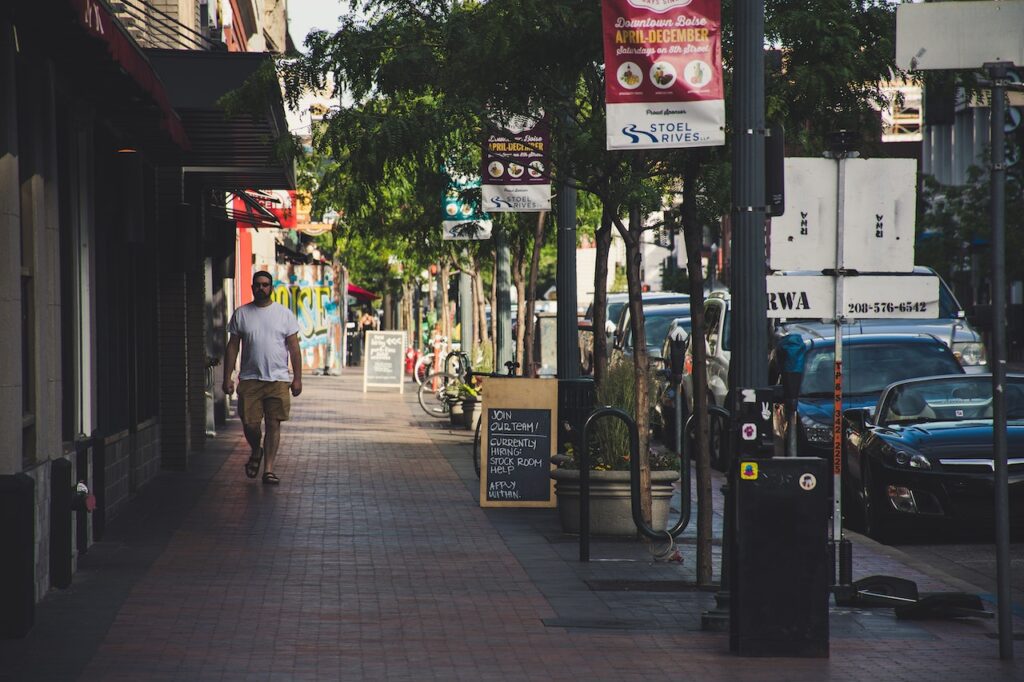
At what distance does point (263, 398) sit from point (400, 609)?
7.36 metres

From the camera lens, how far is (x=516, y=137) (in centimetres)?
1323

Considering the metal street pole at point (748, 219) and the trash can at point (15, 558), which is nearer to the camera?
the trash can at point (15, 558)

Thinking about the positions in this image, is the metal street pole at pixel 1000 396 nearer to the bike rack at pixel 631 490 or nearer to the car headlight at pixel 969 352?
the bike rack at pixel 631 490

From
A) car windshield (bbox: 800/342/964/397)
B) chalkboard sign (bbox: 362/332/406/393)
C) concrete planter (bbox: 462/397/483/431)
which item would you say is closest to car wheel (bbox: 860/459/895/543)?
car windshield (bbox: 800/342/964/397)

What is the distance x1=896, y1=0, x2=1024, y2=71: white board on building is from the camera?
8.27 meters

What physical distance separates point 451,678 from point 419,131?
5.48m

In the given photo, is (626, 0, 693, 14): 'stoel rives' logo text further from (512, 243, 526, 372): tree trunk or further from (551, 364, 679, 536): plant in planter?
(512, 243, 526, 372): tree trunk

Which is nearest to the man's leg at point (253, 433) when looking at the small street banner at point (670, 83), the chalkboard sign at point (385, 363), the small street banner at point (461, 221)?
the small street banner at point (461, 221)

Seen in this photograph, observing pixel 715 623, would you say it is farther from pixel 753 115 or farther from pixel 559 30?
pixel 559 30

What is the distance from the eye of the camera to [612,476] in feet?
41.2

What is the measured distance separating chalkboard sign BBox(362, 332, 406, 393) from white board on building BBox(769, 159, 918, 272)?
1143 inches

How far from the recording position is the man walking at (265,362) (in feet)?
53.8

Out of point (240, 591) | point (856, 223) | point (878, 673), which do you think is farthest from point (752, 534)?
point (240, 591)

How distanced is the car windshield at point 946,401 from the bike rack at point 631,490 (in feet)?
12.7
